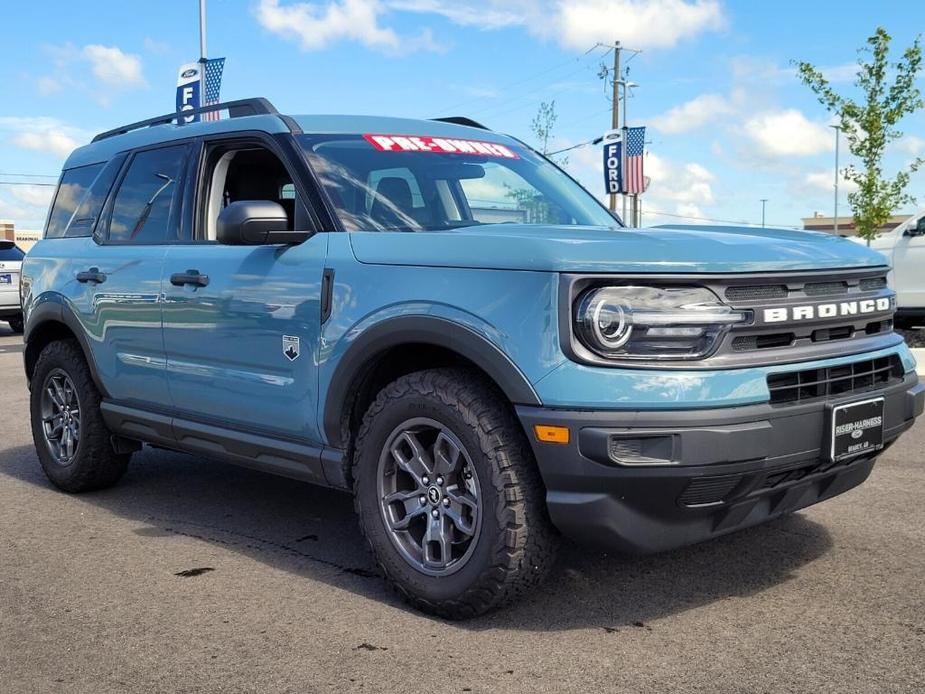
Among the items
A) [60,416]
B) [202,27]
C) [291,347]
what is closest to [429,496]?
[291,347]

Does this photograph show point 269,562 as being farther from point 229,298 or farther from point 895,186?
point 895,186

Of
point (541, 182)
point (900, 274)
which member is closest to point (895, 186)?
point (900, 274)

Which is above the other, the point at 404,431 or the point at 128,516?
the point at 404,431

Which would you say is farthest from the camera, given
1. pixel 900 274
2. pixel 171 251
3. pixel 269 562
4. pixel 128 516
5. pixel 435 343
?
pixel 900 274

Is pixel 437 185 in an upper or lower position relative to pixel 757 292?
upper

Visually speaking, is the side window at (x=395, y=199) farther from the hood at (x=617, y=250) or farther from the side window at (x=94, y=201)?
the side window at (x=94, y=201)

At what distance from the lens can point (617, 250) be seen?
319 cm

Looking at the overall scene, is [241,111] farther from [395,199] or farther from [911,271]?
[911,271]

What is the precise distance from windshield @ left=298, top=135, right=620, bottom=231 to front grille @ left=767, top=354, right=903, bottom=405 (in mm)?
1471

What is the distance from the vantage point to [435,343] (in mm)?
3471

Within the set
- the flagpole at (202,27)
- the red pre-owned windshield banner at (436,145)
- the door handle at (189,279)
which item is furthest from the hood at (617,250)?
the flagpole at (202,27)

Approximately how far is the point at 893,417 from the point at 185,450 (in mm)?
3177

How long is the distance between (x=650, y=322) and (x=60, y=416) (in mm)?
3989

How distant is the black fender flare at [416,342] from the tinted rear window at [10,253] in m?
15.9
